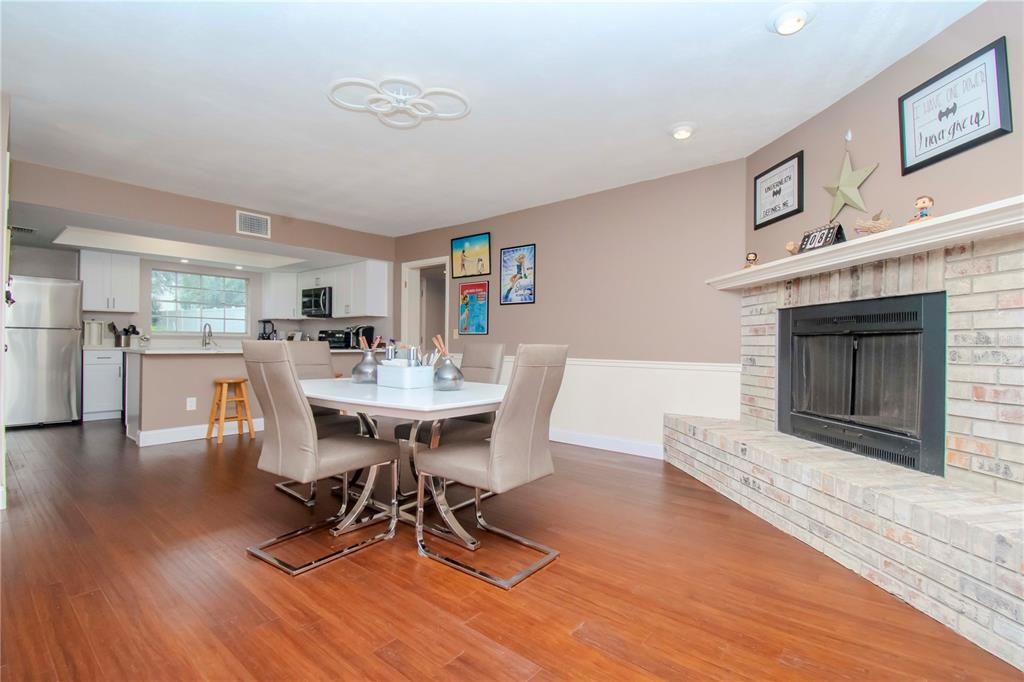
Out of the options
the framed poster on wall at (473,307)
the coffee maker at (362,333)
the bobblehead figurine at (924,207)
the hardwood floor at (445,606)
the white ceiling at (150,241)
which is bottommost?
the hardwood floor at (445,606)

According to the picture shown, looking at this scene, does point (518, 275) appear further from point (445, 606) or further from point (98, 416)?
point (98, 416)

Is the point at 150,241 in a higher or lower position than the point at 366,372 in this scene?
higher

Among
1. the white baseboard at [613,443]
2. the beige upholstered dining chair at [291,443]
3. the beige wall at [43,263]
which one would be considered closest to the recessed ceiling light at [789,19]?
the beige upholstered dining chair at [291,443]

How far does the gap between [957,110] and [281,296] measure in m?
7.23

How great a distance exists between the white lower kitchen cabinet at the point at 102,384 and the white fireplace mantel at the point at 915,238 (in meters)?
6.79

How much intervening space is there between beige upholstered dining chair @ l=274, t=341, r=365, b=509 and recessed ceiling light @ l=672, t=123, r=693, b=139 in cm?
270

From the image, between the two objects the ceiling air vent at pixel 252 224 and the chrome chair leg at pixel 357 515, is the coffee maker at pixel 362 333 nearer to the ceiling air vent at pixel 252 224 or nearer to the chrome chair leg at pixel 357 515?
the ceiling air vent at pixel 252 224

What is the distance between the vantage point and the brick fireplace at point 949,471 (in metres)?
1.55

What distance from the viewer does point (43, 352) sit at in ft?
16.9

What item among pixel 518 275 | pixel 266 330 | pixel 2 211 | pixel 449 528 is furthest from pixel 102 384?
pixel 449 528

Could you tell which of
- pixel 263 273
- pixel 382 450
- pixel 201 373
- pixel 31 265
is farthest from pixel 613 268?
pixel 31 265

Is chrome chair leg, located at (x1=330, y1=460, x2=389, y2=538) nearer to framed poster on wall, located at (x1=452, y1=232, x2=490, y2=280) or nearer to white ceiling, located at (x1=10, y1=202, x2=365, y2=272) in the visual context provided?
framed poster on wall, located at (x1=452, y1=232, x2=490, y2=280)

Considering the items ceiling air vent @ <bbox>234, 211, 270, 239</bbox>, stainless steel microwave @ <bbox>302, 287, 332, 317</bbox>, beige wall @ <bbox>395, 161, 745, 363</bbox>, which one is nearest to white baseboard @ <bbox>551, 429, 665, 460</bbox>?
beige wall @ <bbox>395, 161, 745, 363</bbox>

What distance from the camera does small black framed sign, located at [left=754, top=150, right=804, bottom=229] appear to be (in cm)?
297
